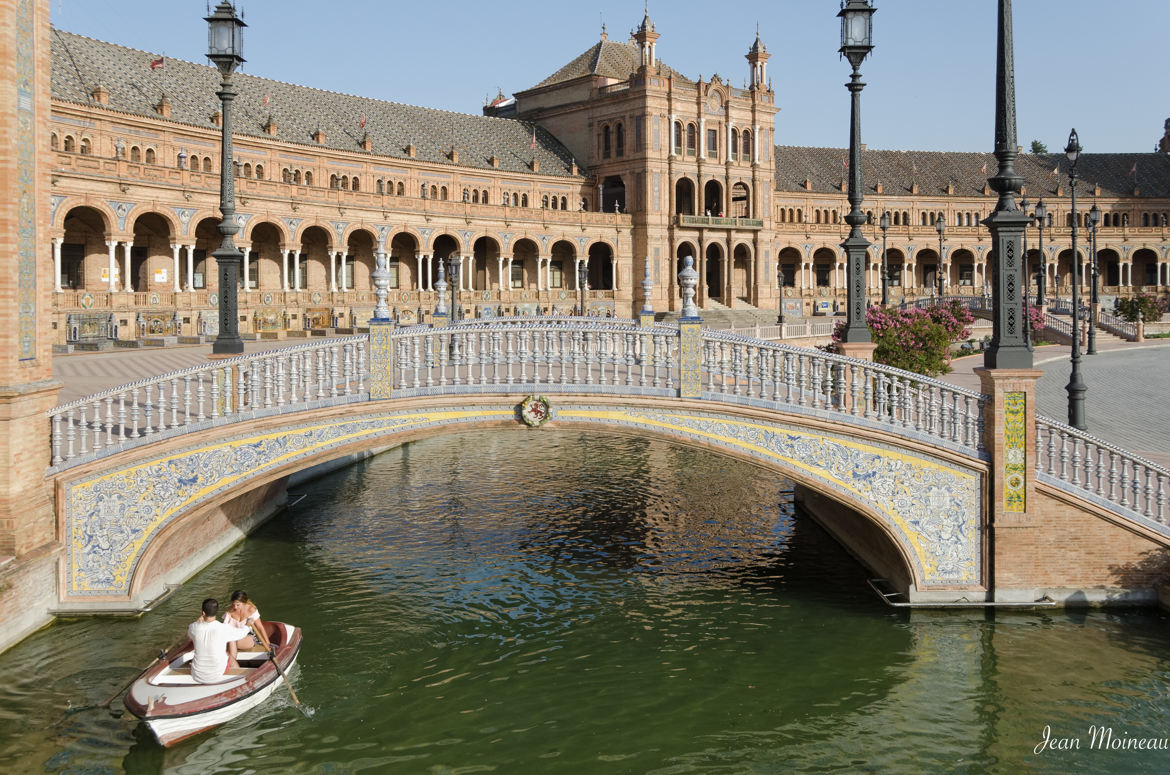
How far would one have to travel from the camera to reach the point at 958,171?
8800 centimetres

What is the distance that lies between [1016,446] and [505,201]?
57.4m

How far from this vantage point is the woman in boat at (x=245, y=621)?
1148 centimetres

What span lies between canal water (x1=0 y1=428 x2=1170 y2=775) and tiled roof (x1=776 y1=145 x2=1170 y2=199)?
70619 mm

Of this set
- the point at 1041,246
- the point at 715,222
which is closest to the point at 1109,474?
the point at 1041,246

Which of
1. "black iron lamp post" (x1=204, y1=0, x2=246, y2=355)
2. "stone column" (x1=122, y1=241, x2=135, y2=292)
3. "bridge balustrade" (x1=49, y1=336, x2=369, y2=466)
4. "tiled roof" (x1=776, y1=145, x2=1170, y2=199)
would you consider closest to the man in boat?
"bridge balustrade" (x1=49, y1=336, x2=369, y2=466)

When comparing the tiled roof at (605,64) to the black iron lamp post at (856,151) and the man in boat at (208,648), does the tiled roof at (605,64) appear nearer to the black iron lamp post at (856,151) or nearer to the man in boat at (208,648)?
the black iron lamp post at (856,151)

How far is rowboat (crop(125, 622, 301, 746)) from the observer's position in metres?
10.2

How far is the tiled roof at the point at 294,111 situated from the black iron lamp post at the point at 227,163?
3417 centimetres

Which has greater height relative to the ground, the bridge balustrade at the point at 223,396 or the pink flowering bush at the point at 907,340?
the pink flowering bush at the point at 907,340

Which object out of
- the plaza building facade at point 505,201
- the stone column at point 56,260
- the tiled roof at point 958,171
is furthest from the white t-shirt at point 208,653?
the tiled roof at point 958,171

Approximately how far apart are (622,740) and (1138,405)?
21068 mm

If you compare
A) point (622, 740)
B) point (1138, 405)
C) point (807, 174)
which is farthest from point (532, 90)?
point (622, 740)

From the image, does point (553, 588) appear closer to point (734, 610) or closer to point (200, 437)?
point (734, 610)

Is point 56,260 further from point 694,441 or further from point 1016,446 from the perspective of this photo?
point 1016,446
